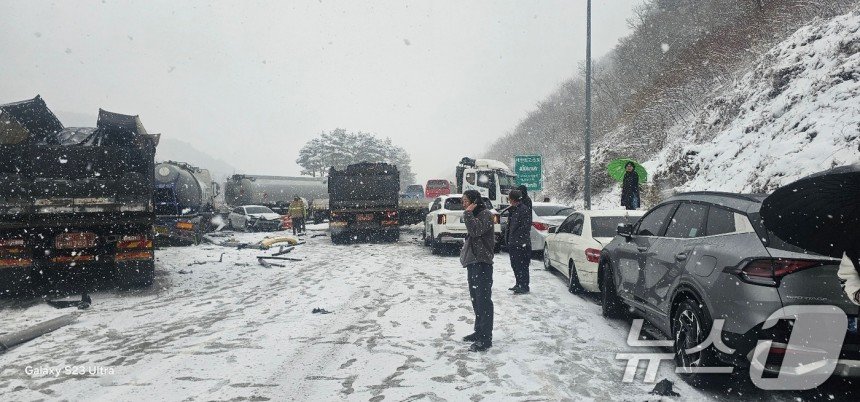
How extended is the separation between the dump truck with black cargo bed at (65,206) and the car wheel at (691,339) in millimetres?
8927

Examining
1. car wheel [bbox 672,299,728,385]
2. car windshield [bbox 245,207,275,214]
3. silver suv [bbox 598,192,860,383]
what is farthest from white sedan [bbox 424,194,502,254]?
car windshield [bbox 245,207,275,214]

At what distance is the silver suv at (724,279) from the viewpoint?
10.8ft

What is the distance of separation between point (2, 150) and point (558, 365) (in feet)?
32.8

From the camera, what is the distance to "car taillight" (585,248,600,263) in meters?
7.56

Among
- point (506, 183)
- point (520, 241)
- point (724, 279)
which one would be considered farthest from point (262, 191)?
point (724, 279)

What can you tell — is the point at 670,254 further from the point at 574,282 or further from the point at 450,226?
the point at 450,226

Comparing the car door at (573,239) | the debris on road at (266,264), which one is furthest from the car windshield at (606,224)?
the debris on road at (266,264)

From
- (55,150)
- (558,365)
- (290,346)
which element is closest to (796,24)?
(558,365)

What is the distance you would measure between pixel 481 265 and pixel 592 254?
2916 mm

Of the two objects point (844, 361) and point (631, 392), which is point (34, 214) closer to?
point (631, 392)

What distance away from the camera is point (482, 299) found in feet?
18.0

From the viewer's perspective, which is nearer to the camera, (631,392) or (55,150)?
(631,392)

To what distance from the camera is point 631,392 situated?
4.15 metres

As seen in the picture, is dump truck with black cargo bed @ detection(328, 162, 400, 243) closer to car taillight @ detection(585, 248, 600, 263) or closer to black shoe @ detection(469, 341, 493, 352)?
car taillight @ detection(585, 248, 600, 263)
